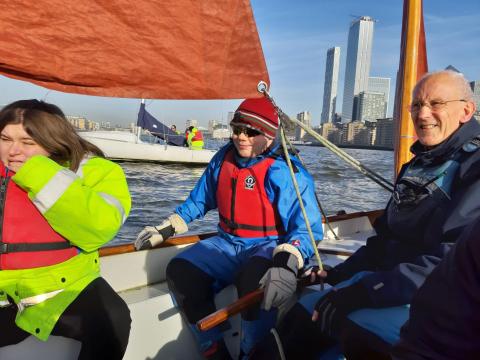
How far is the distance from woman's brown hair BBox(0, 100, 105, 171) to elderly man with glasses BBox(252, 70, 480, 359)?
3.23 feet

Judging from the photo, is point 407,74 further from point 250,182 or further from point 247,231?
point 247,231

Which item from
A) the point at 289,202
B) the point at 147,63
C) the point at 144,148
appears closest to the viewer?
the point at 147,63

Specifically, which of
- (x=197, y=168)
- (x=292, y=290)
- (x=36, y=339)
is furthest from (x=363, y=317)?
(x=197, y=168)

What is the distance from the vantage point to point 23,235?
4.45ft

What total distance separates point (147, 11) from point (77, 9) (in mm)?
222

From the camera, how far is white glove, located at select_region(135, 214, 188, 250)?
2.14 metres

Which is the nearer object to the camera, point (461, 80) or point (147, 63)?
point (147, 63)

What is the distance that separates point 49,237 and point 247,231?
1.00 m

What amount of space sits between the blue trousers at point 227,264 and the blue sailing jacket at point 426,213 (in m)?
0.50

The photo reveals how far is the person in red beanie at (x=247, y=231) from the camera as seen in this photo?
5.98 feet

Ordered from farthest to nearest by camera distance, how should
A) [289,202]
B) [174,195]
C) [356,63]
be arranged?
1. [356,63]
2. [174,195]
3. [289,202]

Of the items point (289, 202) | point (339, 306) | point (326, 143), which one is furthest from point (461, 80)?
point (339, 306)

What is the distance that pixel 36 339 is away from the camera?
4.68 ft

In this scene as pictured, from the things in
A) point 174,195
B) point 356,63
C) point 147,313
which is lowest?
point 174,195
